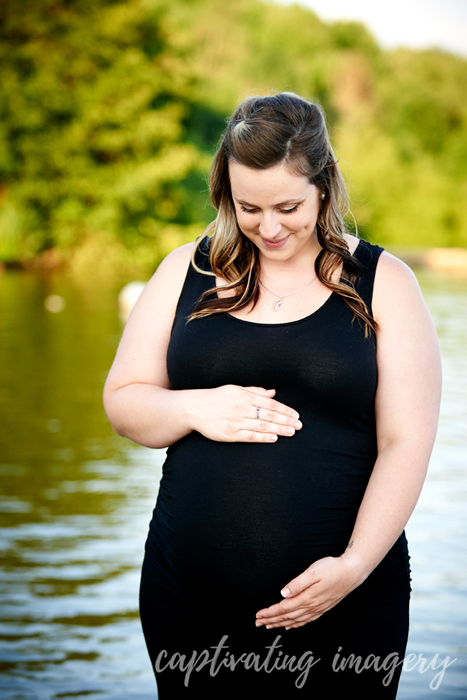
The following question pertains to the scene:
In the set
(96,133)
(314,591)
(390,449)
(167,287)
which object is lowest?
(314,591)

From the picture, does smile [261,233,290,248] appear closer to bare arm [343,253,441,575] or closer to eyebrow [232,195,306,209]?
eyebrow [232,195,306,209]

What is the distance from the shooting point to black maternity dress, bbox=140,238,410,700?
1.61 metres

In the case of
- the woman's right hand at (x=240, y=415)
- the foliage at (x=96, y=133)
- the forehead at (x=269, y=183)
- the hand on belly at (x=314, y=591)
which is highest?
the foliage at (x=96, y=133)

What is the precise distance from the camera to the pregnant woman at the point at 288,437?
1588 millimetres

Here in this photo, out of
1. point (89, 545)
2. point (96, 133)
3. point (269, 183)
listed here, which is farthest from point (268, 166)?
point (96, 133)

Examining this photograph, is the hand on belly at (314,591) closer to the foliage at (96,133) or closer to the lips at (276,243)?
the lips at (276,243)

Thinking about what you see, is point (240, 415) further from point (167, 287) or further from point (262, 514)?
point (167, 287)

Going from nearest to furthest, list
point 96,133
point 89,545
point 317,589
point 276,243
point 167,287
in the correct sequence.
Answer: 1. point 317,589
2. point 276,243
3. point 167,287
4. point 89,545
5. point 96,133

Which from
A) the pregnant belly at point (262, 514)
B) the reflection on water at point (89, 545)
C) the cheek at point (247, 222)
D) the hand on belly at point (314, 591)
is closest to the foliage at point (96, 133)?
the reflection on water at point (89, 545)

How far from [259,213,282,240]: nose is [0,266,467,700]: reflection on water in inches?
81.0

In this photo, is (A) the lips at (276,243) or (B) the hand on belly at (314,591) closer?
(B) the hand on belly at (314,591)

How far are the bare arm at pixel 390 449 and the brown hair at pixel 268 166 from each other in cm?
6

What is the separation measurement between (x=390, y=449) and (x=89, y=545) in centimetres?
314

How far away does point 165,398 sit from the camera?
1.70 meters
